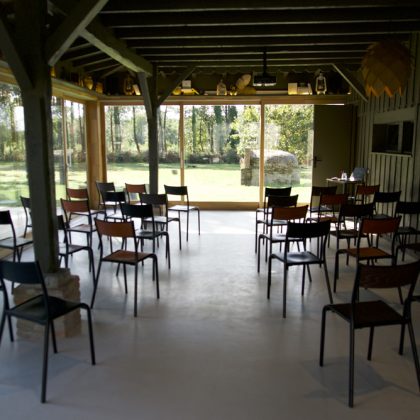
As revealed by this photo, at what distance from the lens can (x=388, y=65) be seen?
3.72 metres

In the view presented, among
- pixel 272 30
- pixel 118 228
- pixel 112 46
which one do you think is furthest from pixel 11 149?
pixel 272 30

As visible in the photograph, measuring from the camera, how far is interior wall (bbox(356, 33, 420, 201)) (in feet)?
19.6

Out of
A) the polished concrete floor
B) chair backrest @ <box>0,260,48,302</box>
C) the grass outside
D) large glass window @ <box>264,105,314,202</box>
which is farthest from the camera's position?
the grass outside

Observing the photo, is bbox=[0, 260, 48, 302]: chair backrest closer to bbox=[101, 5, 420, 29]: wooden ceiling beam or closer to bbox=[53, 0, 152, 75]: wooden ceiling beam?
bbox=[53, 0, 152, 75]: wooden ceiling beam

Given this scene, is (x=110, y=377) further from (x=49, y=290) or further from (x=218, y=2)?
(x=218, y=2)

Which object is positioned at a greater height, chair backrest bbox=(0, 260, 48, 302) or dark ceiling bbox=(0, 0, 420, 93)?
dark ceiling bbox=(0, 0, 420, 93)

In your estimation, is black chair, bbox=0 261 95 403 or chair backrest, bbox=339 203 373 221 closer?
black chair, bbox=0 261 95 403

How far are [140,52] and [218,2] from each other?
2.60 m

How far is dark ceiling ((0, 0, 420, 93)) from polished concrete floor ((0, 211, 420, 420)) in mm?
2468

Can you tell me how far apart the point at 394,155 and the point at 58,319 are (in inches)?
213

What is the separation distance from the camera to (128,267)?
5.48m

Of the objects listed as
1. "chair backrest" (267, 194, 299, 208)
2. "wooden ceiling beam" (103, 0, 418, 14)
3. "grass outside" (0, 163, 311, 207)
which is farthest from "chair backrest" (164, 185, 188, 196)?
"grass outside" (0, 163, 311, 207)

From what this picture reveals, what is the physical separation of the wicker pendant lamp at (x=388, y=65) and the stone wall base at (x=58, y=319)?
3.03 meters

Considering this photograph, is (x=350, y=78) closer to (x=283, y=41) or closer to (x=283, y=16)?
(x=283, y=41)
